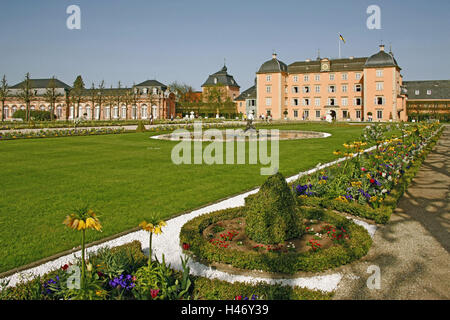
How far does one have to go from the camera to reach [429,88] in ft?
198

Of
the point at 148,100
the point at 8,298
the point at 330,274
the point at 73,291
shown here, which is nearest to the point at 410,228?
the point at 330,274

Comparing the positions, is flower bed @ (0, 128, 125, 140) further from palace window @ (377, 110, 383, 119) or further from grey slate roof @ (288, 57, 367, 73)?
grey slate roof @ (288, 57, 367, 73)

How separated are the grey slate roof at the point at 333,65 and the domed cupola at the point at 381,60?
273cm

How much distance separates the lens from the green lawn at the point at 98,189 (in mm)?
5094

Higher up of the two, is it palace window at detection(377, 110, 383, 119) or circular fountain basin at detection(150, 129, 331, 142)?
palace window at detection(377, 110, 383, 119)

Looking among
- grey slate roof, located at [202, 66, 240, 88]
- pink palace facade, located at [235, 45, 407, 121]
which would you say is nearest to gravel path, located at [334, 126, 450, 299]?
pink palace facade, located at [235, 45, 407, 121]

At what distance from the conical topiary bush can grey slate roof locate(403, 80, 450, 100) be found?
6572cm

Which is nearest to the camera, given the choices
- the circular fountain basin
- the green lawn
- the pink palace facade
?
the green lawn

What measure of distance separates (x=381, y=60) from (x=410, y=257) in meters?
54.7

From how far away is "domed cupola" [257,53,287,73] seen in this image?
194 feet

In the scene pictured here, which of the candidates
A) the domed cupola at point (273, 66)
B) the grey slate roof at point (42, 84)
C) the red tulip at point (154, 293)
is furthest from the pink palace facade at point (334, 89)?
the red tulip at point (154, 293)

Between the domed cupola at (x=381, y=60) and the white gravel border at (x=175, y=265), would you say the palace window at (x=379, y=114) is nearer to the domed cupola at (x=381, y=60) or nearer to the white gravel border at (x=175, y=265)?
the domed cupola at (x=381, y=60)

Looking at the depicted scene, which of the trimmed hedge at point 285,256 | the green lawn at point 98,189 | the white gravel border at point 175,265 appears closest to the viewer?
the white gravel border at point 175,265
